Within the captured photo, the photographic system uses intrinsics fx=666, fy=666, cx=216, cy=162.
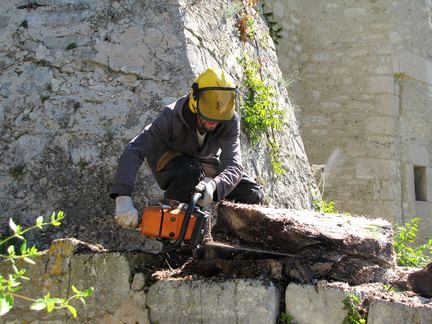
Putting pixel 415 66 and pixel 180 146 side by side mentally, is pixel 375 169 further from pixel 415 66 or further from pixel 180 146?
pixel 180 146

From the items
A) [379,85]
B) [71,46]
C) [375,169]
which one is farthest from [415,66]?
[71,46]

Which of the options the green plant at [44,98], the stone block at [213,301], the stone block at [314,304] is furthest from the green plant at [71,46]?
the stone block at [314,304]

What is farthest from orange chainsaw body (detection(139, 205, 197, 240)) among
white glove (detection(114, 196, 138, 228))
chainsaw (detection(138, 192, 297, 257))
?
white glove (detection(114, 196, 138, 228))

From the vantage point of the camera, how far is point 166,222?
370cm

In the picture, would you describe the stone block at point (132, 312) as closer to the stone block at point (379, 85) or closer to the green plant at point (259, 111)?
the green plant at point (259, 111)

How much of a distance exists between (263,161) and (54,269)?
2458 mm

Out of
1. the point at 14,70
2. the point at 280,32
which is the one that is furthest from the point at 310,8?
the point at 14,70

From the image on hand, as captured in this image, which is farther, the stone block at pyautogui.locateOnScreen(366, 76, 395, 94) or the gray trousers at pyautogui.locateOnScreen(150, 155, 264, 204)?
the stone block at pyautogui.locateOnScreen(366, 76, 395, 94)

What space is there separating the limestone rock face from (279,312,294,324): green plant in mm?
1610

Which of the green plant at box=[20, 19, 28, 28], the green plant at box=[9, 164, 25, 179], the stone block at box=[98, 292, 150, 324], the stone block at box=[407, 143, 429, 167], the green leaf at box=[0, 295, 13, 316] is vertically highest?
the green plant at box=[20, 19, 28, 28]

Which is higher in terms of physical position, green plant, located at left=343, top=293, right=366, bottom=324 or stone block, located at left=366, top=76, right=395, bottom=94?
stone block, located at left=366, top=76, right=395, bottom=94

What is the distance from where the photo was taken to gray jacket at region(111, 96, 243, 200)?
404cm

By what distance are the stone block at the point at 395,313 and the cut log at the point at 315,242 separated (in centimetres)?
44

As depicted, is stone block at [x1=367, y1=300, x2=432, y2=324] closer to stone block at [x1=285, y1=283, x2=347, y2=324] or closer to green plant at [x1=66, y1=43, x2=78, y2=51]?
stone block at [x1=285, y1=283, x2=347, y2=324]
